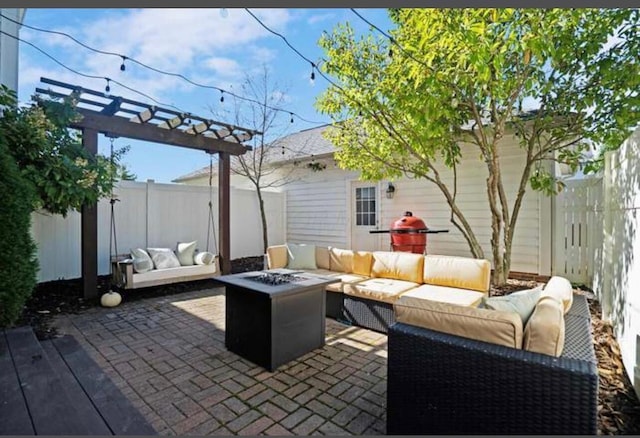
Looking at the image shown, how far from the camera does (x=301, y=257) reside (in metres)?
5.25

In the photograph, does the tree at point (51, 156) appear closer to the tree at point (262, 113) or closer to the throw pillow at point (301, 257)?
the throw pillow at point (301, 257)

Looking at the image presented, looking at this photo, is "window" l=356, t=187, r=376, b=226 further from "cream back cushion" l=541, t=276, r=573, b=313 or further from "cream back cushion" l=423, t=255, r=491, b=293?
"cream back cushion" l=541, t=276, r=573, b=313

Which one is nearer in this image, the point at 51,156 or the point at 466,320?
the point at 466,320

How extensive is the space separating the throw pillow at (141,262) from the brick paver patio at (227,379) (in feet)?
3.86

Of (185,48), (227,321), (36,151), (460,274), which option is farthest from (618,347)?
(36,151)

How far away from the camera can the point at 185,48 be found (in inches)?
191

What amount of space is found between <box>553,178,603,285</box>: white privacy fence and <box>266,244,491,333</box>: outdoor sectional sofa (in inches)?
108

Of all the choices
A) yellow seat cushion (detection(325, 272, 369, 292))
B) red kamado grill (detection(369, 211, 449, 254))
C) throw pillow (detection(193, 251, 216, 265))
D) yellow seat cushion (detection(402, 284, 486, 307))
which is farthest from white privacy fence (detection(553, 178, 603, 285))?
throw pillow (detection(193, 251, 216, 265))

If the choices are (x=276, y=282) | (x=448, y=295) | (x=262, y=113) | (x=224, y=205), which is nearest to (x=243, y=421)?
(x=276, y=282)

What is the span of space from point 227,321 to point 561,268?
230 inches

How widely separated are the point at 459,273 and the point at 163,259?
15.9 feet

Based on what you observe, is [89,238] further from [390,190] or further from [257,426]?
[390,190]

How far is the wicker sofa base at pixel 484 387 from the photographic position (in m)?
1.39

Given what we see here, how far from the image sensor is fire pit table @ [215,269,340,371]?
2.86 m
